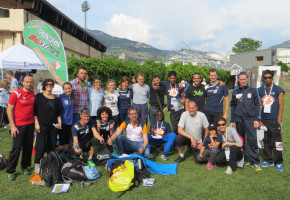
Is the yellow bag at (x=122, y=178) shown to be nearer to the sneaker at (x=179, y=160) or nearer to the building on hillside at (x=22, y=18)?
the sneaker at (x=179, y=160)

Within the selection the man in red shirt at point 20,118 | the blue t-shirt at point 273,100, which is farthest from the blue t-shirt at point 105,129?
the blue t-shirt at point 273,100

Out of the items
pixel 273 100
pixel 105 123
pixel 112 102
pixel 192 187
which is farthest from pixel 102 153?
pixel 273 100

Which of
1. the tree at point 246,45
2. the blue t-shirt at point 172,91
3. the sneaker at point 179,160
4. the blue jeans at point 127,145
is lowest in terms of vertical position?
the sneaker at point 179,160

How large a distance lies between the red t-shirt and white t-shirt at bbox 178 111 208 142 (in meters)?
3.03

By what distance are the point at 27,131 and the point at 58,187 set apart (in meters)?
1.21

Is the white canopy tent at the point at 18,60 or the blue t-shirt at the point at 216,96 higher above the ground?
the white canopy tent at the point at 18,60

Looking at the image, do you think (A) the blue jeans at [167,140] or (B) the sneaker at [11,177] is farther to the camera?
(A) the blue jeans at [167,140]

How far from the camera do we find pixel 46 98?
403cm

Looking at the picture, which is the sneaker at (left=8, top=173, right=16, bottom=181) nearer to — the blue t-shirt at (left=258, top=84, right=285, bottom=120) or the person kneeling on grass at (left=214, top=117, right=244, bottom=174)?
the person kneeling on grass at (left=214, top=117, right=244, bottom=174)

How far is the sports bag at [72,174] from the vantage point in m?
3.67

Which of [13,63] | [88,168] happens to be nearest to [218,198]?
[88,168]

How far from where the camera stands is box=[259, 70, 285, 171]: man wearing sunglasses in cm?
412

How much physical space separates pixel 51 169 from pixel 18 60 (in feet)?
23.2

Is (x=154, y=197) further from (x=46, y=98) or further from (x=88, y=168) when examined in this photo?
(x=46, y=98)
